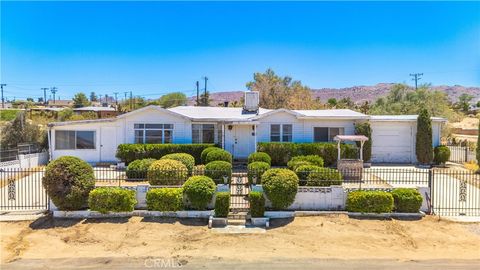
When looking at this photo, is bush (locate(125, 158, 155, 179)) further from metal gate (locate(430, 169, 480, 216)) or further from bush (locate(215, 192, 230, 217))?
metal gate (locate(430, 169, 480, 216))

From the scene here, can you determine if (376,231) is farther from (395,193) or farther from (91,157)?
(91,157)

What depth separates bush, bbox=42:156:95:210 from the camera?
1310 centimetres

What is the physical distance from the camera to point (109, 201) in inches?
515

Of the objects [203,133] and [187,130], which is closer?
[187,130]

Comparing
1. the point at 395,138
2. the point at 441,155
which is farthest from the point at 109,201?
the point at 441,155

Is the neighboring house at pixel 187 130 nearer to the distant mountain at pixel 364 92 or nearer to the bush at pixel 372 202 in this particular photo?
the bush at pixel 372 202

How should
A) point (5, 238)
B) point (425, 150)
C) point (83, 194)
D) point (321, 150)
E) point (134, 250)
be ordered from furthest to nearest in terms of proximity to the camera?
point (425, 150) < point (321, 150) < point (83, 194) < point (5, 238) < point (134, 250)

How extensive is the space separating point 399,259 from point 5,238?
12.2 metres

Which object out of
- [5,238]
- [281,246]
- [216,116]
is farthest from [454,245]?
[216,116]

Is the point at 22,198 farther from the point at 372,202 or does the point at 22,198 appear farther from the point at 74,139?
the point at 372,202

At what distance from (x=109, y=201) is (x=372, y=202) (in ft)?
31.9

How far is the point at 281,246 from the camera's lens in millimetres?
11031

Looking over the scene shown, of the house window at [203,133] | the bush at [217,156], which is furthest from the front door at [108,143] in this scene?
the bush at [217,156]

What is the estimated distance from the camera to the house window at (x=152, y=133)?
23.3 meters
